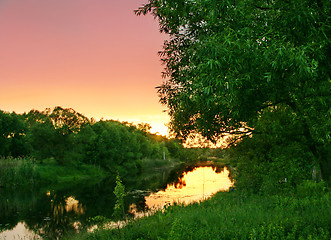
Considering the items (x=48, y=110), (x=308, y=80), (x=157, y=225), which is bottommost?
(x=157, y=225)

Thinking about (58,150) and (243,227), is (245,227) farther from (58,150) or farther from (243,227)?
(58,150)

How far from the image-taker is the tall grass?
131ft

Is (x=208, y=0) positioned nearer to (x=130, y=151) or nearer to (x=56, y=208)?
(x=56, y=208)

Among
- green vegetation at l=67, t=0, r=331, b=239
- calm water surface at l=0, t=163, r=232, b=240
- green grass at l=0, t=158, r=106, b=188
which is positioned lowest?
calm water surface at l=0, t=163, r=232, b=240

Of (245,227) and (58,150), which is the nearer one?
(245,227)

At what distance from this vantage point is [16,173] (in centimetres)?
4144

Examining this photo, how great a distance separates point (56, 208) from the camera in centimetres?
2864

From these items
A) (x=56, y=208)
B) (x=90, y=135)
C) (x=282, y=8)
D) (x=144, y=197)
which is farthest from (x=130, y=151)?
(x=282, y=8)

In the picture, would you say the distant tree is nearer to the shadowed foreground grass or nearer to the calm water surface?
the calm water surface

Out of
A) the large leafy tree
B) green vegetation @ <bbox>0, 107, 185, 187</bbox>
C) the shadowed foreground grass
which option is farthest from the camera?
green vegetation @ <bbox>0, 107, 185, 187</bbox>

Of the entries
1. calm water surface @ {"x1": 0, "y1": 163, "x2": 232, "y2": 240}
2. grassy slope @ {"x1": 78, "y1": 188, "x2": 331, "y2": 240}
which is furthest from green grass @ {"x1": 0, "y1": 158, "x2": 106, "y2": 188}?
grassy slope @ {"x1": 78, "y1": 188, "x2": 331, "y2": 240}

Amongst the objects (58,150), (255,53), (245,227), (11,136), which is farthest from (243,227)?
(11,136)

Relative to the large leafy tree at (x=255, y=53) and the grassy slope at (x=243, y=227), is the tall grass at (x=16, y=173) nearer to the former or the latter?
the grassy slope at (x=243, y=227)

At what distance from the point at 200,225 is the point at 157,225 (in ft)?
5.70
